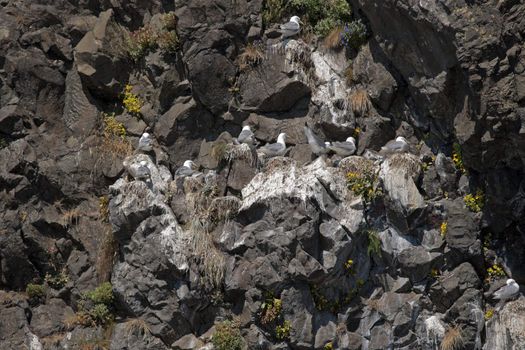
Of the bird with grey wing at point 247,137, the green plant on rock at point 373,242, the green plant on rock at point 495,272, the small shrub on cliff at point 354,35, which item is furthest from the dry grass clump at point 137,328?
the small shrub on cliff at point 354,35

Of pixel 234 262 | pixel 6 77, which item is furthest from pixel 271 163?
pixel 6 77

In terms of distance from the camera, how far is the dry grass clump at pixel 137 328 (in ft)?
57.7

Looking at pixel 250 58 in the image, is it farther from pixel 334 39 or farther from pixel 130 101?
pixel 130 101

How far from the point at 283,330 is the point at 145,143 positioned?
472 centimetres

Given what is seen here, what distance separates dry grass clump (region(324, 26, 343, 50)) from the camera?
65.0 feet

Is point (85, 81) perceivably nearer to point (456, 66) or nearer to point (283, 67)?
point (283, 67)

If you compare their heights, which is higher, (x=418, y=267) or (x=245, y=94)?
(x=245, y=94)

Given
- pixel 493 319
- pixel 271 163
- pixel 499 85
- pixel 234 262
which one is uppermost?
pixel 499 85

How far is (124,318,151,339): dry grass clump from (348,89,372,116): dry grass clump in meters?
5.61

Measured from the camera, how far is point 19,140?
19547 millimetres

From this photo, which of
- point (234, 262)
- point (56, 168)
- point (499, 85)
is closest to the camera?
point (499, 85)

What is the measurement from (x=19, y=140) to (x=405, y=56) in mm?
7491

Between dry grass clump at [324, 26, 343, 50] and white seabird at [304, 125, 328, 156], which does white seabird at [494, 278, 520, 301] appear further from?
dry grass clump at [324, 26, 343, 50]

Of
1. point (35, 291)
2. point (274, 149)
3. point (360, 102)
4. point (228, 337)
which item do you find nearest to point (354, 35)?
point (360, 102)
